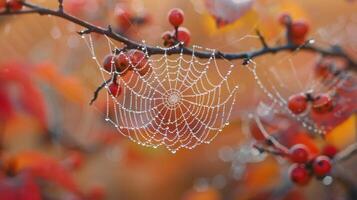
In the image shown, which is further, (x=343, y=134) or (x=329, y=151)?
(x=343, y=134)

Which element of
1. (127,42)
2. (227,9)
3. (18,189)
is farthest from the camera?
(18,189)

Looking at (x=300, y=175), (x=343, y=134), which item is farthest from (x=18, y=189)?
(x=343, y=134)

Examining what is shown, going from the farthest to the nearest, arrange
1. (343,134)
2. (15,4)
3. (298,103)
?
(343,134), (298,103), (15,4)

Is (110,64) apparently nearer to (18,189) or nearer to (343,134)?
(18,189)

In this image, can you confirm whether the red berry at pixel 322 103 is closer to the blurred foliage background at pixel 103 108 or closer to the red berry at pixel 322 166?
the red berry at pixel 322 166

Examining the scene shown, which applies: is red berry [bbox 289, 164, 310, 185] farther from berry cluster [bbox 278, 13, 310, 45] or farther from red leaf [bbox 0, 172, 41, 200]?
red leaf [bbox 0, 172, 41, 200]

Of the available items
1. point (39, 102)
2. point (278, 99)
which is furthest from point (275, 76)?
point (39, 102)

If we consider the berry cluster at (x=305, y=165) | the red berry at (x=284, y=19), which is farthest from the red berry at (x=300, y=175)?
the red berry at (x=284, y=19)

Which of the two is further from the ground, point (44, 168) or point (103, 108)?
point (103, 108)
